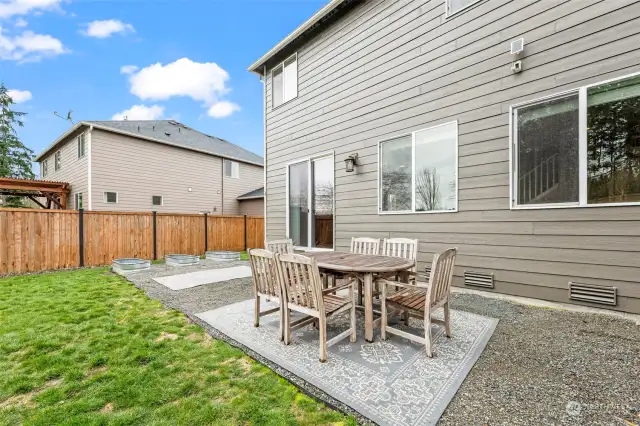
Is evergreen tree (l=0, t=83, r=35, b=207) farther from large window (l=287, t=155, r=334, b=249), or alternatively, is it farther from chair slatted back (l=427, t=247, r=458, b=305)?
chair slatted back (l=427, t=247, r=458, b=305)

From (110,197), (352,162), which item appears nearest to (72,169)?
(110,197)

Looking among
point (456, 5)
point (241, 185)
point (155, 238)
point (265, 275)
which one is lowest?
point (155, 238)

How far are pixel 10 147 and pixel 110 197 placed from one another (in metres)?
12.3

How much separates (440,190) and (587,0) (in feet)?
9.28

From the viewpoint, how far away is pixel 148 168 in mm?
13203

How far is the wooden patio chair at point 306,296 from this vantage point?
7.82ft

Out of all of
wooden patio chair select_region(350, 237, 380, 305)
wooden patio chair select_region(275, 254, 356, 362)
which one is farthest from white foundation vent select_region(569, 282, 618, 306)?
wooden patio chair select_region(275, 254, 356, 362)

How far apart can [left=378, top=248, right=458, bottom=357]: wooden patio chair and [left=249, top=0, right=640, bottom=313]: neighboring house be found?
6.50 feet

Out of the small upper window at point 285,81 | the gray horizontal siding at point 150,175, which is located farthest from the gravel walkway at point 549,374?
the gray horizontal siding at point 150,175

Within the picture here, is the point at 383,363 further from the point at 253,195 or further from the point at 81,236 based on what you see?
the point at 253,195

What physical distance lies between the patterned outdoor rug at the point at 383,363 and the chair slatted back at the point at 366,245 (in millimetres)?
1228

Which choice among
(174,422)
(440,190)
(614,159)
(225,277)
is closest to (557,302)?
(614,159)

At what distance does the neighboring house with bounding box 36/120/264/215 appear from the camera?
11883 millimetres

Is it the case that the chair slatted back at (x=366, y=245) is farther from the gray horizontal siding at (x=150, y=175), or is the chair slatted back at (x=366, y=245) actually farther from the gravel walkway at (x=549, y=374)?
the gray horizontal siding at (x=150, y=175)
